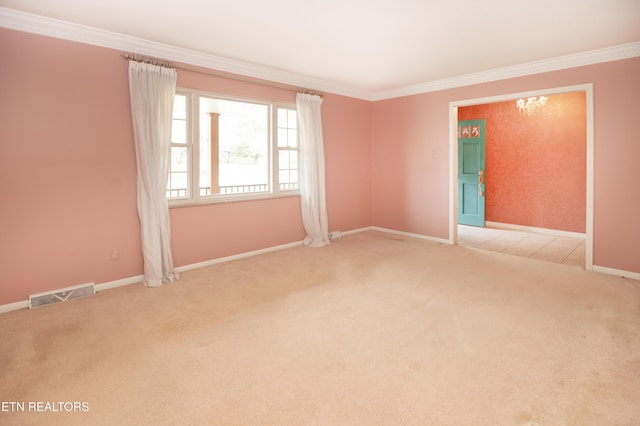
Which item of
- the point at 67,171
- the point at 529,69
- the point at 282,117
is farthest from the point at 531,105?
the point at 67,171

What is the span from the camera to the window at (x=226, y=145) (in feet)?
14.7

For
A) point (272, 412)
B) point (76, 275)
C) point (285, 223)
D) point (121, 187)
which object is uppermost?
point (121, 187)

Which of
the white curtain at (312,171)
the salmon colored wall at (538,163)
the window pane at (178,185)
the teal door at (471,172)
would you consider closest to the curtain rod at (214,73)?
the white curtain at (312,171)

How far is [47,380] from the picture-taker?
223 cm

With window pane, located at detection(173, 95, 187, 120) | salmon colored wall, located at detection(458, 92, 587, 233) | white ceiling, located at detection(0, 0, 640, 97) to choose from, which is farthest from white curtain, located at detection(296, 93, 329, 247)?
salmon colored wall, located at detection(458, 92, 587, 233)

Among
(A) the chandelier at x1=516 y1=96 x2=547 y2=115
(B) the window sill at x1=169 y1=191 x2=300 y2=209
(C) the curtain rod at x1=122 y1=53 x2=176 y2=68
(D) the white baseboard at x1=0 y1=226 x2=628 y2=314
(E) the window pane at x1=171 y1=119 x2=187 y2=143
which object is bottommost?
(D) the white baseboard at x1=0 y1=226 x2=628 y2=314

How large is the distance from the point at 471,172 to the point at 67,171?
22.6 feet

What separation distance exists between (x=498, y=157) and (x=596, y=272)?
3495mm

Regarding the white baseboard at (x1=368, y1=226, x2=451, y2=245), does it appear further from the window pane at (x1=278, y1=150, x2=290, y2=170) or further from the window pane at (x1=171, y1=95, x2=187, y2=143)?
the window pane at (x1=171, y1=95, x2=187, y2=143)

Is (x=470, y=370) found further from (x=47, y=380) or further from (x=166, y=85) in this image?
(x=166, y=85)

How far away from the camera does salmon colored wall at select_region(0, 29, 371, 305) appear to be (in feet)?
10.8

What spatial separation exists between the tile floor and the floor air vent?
17.2 feet

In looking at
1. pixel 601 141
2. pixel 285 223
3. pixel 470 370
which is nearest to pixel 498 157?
pixel 601 141

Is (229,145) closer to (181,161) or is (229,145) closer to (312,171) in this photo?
(312,171)
